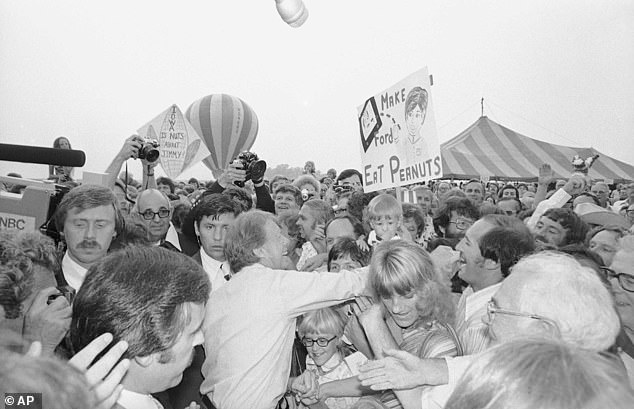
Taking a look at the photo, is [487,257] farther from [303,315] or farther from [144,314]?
[144,314]

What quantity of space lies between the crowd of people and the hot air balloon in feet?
44.0

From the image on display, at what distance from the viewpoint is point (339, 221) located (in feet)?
14.3

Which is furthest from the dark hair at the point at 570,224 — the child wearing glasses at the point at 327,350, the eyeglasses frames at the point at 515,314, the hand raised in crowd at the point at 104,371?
the hand raised in crowd at the point at 104,371

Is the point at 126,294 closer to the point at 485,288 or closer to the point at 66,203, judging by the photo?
the point at 66,203

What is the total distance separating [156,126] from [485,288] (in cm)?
596

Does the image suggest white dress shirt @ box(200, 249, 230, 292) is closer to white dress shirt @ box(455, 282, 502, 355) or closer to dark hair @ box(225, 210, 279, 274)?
dark hair @ box(225, 210, 279, 274)

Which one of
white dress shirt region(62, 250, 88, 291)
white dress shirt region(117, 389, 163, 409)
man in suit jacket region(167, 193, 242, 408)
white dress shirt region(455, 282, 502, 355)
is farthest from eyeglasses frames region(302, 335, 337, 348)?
white dress shirt region(117, 389, 163, 409)

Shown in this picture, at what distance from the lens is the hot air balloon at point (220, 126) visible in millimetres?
17938

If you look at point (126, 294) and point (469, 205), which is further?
point (469, 205)

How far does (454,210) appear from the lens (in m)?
4.91

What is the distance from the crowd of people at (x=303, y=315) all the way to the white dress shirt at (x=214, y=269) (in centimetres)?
1

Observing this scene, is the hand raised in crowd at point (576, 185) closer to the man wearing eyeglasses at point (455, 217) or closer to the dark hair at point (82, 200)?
the man wearing eyeglasses at point (455, 217)

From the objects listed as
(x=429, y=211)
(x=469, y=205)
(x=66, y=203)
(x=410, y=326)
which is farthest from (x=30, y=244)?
(x=429, y=211)

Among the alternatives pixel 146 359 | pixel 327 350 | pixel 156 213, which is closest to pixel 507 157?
pixel 156 213
